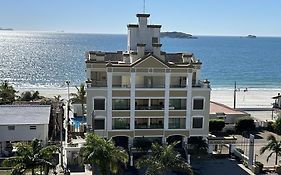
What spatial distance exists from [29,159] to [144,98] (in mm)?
18784

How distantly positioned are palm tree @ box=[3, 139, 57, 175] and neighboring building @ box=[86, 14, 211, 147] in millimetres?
12502

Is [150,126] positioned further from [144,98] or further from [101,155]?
[101,155]

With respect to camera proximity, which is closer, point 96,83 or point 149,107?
point 96,83

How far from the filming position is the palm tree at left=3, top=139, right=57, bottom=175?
3281cm

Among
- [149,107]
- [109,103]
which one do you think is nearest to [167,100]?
[149,107]

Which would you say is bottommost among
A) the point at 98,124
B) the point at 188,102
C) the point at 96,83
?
the point at 98,124

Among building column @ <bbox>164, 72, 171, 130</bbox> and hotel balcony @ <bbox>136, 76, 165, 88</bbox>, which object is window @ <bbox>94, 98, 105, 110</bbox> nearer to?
Answer: hotel balcony @ <bbox>136, 76, 165, 88</bbox>

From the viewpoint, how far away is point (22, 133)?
47.6m

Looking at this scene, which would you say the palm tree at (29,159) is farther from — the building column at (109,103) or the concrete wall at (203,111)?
the concrete wall at (203,111)

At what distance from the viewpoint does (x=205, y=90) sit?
49.4 meters

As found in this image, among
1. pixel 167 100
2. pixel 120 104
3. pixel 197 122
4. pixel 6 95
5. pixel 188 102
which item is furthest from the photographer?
pixel 6 95

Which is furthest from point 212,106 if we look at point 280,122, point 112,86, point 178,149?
point 112,86

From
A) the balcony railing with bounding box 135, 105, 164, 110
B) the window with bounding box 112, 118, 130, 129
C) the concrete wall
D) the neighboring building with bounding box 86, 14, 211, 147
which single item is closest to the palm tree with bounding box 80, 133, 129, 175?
the neighboring building with bounding box 86, 14, 211, 147

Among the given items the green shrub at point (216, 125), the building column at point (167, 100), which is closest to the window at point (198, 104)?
the building column at point (167, 100)
